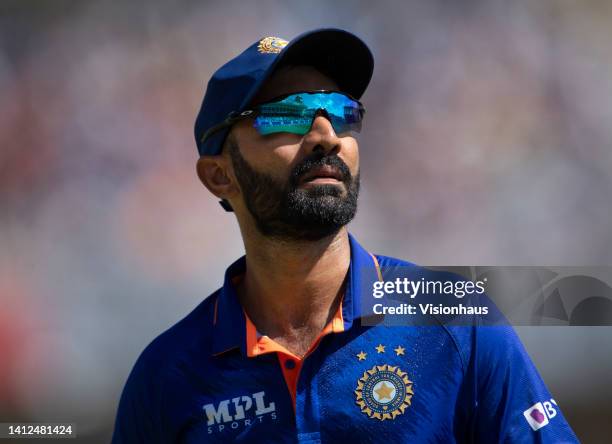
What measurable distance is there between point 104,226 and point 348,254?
2431 mm

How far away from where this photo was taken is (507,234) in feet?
14.5

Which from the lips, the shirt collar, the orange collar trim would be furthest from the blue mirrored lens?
the orange collar trim

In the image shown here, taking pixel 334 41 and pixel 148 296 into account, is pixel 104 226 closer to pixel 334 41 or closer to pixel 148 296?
pixel 148 296

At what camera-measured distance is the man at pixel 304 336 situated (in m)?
2.07

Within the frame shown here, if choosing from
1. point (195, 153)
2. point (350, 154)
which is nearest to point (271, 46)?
point (350, 154)

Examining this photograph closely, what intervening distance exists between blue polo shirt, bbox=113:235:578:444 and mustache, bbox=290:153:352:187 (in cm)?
25

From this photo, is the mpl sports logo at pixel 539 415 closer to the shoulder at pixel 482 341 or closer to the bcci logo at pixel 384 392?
the shoulder at pixel 482 341

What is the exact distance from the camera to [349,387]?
7.00 ft

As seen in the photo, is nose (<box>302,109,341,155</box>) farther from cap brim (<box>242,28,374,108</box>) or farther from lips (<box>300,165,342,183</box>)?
cap brim (<box>242,28,374,108</box>)

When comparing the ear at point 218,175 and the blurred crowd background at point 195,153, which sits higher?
the blurred crowd background at point 195,153

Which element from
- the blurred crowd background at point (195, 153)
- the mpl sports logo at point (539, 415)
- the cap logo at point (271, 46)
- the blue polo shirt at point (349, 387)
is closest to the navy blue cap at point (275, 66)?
the cap logo at point (271, 46)

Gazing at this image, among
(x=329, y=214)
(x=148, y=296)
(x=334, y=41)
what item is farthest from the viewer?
(x=148, y=296)

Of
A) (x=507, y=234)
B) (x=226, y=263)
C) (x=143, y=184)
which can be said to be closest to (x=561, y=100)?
(x=507, y=234)

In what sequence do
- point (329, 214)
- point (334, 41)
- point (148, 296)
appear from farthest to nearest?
point (148, 296) < point (334, 41) < point (329, 214)
